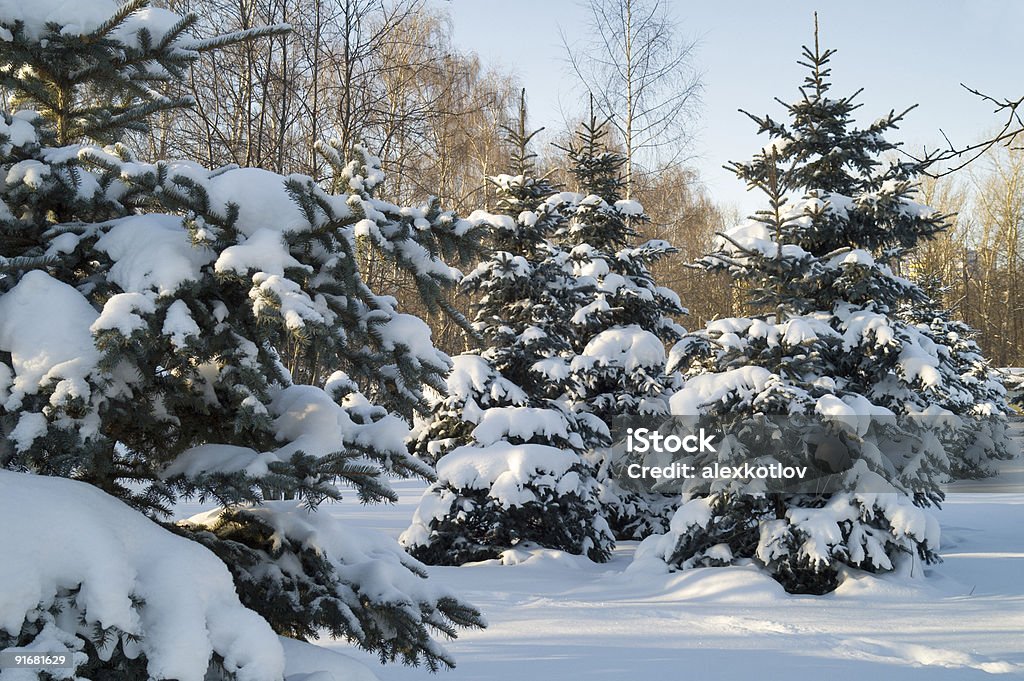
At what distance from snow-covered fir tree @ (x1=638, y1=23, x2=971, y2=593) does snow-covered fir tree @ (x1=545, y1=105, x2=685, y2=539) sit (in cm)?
195

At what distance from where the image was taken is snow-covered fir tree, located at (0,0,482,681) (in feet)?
6.86

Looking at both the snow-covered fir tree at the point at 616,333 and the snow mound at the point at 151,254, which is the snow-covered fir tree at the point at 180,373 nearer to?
the snow mound at the point at 151,254

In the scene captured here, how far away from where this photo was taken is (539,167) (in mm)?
30719

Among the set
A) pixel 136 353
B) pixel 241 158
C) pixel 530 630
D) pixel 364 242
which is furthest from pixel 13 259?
pixel 241 158

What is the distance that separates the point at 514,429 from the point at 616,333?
2.52 metres

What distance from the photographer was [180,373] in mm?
2477

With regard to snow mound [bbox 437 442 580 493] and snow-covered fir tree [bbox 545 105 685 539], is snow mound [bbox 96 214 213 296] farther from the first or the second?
snow-covered fir tree [bbox 545 105 685 539]

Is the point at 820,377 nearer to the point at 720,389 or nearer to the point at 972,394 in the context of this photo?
the point at 720,389

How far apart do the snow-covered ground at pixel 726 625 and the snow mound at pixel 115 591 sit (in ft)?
8.65

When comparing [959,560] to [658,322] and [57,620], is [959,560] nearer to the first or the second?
[658,322]

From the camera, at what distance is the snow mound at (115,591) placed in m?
1.95
